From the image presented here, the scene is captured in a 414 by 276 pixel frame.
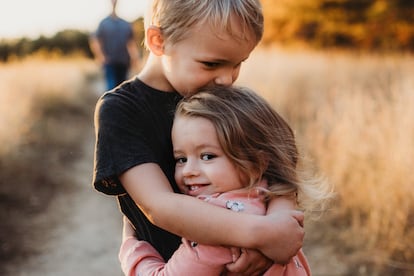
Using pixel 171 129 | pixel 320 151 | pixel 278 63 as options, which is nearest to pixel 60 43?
pixel 278 63

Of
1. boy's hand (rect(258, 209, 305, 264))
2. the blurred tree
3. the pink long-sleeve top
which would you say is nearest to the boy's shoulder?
the pink long-sleeve top

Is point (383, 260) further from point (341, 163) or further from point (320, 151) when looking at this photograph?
point (320, 151)

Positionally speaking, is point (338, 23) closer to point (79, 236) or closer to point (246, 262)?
point (79, 236)

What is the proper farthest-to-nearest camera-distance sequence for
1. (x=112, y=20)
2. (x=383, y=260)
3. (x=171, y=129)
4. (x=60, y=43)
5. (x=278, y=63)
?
1. (x=60, y=43)
2. (x=278, y=63)
3. (x=112, y=20)
4. (x=383, y=260)
5. (x=171, y=129)

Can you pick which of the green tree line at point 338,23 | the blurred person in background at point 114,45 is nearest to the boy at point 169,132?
the blurred person in background at point 114,45

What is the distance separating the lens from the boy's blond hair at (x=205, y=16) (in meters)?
1.56

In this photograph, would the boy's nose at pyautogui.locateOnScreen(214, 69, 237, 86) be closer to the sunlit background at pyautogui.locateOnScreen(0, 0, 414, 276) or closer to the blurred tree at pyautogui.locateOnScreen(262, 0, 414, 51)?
the sunlit background at pyautogui.locateOnScreen(0, 0, 414, 276)

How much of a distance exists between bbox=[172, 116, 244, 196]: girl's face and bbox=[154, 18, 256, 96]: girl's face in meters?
0.14

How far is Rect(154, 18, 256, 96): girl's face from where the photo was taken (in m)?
1.58

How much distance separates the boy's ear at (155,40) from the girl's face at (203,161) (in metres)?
0.25

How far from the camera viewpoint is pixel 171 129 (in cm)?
166

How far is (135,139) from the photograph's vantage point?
5.10 feet

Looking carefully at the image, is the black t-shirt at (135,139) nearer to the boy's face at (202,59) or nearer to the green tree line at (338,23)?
the boy's face at (202,59)

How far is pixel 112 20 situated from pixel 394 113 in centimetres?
430
